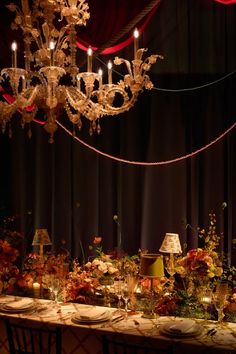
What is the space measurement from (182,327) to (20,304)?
112 cm

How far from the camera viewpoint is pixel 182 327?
2.67m

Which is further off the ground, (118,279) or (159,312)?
(118,279)

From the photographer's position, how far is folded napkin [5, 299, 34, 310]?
309cm

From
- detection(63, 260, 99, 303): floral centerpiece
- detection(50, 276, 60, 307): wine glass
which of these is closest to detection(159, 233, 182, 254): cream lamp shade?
detection(63, 260, 99, 303): floral centerpiece

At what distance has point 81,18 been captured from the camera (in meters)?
3.43

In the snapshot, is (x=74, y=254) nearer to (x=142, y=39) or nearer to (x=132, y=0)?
(x=142, y=39)

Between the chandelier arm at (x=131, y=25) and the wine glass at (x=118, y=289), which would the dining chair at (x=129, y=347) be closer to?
the wine glass at (x=118, y=289)

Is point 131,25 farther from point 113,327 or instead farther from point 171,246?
point 113,327

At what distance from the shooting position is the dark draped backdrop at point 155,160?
16.9ft

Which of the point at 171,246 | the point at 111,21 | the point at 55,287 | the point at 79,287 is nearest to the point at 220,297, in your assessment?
the point at 79,287

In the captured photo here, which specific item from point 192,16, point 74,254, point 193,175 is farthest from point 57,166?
point 192,16

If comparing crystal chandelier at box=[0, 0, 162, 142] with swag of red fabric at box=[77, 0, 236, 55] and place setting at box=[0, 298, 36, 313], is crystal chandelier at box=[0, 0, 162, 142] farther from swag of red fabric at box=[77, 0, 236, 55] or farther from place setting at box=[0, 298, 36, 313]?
place setting at box=[0, 298, 36, 313]

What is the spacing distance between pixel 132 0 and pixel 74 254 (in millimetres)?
3465

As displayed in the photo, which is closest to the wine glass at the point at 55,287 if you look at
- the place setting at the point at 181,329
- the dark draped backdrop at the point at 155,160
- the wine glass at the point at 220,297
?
the place setting at the point at 181,329
